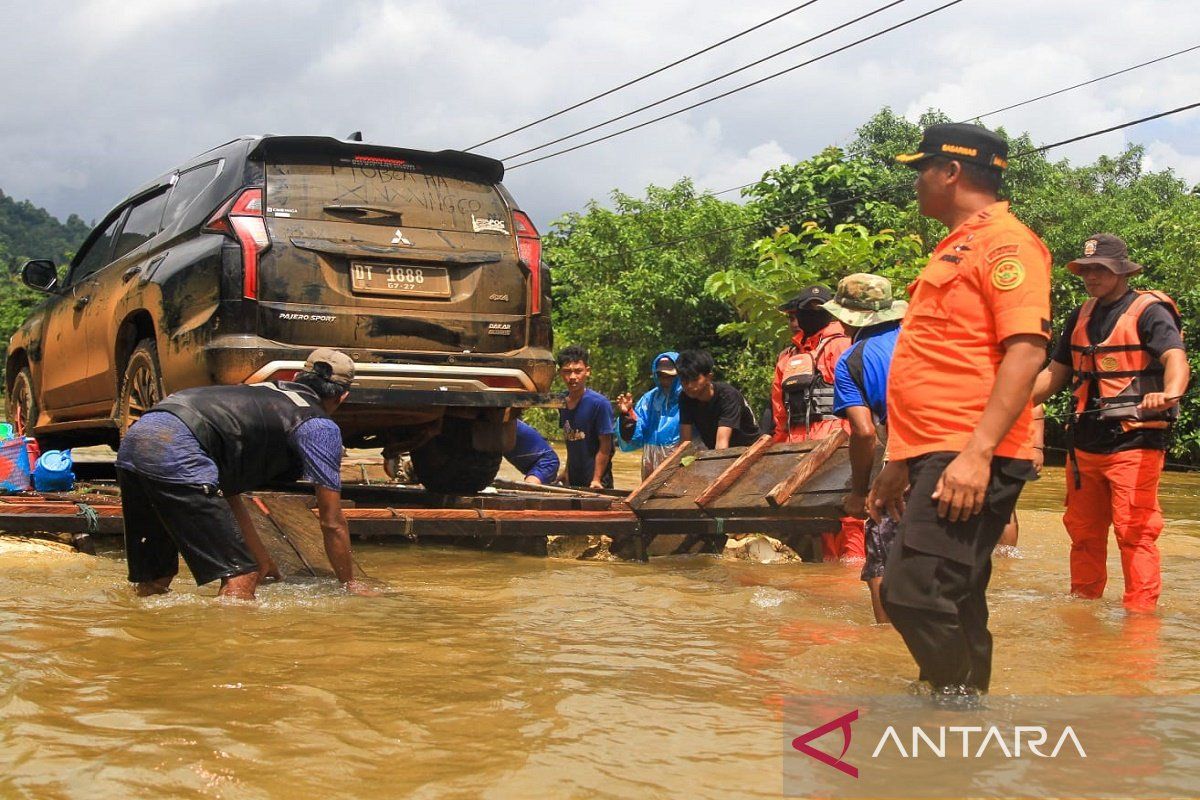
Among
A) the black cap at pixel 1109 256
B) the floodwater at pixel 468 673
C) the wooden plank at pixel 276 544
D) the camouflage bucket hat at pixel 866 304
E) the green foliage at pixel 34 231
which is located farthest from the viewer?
the green foliage at pixel 34 231

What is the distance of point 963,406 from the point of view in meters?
3.57

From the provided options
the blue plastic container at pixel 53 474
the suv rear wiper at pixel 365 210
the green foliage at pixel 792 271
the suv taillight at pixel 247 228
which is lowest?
the blue plastic container at pixel 53 474

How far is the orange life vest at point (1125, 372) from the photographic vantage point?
5.78 m

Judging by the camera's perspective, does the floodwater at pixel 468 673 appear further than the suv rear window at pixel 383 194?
No

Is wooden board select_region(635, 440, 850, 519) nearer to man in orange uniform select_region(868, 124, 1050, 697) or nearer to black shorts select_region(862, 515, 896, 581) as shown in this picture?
black shorts select_region(862, 515, 896, 581)

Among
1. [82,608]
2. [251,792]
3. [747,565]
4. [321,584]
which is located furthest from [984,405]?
[747,565]

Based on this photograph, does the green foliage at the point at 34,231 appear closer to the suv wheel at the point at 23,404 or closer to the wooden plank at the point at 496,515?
the suv wheel at the point at 23,404

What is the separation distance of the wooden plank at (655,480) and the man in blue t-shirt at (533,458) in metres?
2.40

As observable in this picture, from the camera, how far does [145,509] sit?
18.1ft

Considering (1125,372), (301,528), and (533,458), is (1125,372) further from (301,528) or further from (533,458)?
(533,458)

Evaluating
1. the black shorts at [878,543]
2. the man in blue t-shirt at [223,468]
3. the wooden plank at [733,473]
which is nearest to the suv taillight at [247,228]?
the man in blue t-shirt at [223,468]

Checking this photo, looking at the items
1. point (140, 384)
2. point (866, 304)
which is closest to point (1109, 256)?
point (866, 304)

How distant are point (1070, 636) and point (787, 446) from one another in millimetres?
2389

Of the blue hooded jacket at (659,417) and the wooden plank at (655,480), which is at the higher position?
the blue hooded jacket at (659,417)
